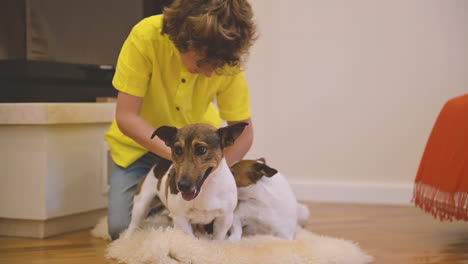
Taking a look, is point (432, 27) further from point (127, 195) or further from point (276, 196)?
point (127, 195)

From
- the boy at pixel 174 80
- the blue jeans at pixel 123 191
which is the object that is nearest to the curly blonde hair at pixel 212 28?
the boy at pixel 174 80

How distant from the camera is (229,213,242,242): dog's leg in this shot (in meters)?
2.02

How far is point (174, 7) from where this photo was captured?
6.20ft

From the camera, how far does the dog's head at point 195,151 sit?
166 cm

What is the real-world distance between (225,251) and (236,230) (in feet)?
0.71

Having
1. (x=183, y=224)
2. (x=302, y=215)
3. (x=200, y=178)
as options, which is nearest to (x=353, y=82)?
(x=302, y=215)

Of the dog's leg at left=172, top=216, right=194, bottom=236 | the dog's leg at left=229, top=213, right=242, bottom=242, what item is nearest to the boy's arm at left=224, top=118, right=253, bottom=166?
the dog's leg at left=229, top=213, right=242, bottom=242

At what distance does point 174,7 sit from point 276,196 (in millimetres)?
754

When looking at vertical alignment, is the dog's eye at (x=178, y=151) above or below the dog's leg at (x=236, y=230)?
above

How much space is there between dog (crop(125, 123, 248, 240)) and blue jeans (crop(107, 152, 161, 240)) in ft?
1.14

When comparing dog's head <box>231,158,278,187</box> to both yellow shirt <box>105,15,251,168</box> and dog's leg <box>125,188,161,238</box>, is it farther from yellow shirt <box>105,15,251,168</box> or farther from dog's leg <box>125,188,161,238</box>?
dog's leg <box>125,188,161,238</box>

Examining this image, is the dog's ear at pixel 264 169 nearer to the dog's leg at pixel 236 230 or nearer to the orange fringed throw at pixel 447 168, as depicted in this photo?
the dog's leg at pixel 236 230

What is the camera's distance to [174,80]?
2145 mm

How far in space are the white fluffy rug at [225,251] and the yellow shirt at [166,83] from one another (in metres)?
0.46
